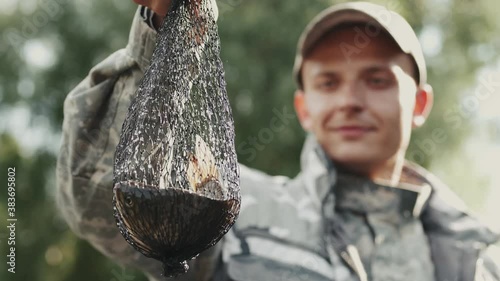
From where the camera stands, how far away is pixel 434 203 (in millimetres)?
2703

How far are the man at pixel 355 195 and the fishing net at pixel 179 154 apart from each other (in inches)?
30.9

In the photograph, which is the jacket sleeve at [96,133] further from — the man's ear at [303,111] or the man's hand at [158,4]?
the man's ear at [303,111]

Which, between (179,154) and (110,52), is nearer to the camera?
(179,154)

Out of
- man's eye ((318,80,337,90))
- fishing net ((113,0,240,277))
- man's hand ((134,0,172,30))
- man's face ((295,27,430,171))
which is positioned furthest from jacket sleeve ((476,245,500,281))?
man's hand ((134,0,172,30))

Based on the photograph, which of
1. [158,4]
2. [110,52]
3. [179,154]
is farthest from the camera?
[110,52]

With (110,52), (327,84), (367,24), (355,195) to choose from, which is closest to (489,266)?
(355,195)

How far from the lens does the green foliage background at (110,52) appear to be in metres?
9.02

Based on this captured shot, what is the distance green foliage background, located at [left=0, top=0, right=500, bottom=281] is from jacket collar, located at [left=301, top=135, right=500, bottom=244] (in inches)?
223

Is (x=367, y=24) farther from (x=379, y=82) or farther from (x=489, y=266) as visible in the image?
(x=489, y=266)

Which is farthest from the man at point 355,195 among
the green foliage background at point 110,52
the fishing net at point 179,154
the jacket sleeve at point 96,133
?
the green foliage background at point 110,52

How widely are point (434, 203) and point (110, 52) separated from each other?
23.8 feet

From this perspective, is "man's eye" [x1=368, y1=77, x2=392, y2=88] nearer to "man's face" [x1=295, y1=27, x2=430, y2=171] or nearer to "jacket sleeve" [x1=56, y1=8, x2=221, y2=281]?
"man's face" [x1=295, y1=27, x2=430, y2=171]

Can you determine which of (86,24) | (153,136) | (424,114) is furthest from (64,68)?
(153,136)

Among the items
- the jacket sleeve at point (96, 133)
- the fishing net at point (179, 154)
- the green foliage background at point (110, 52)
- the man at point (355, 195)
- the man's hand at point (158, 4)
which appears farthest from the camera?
the green foliage background at point (110, 52)
